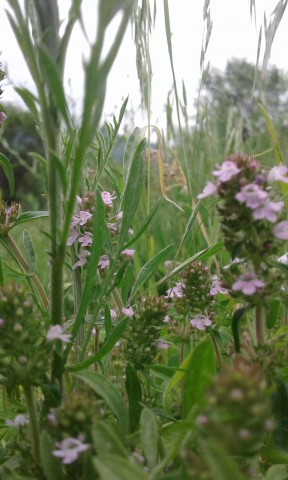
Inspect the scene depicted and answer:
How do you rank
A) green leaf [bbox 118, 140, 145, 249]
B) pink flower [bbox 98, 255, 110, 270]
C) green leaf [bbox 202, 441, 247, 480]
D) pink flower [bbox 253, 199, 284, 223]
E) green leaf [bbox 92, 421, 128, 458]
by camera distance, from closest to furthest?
green leaf [bbox 202, 441, 247, 480] < green leaf [bbox 92, 421, 128, 458] < pink flower [bbox 253, 199, 284, 223] < green leaf [bbox 118, 140, 145, 249] < pink flower [bbox 98, 255, 110, 270]

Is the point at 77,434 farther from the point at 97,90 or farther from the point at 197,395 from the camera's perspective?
the point at 97,90

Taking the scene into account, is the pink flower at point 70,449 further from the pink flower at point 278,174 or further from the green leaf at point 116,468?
the pink flower at point 278,174

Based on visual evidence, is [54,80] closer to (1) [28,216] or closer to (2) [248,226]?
(2) [248,226]

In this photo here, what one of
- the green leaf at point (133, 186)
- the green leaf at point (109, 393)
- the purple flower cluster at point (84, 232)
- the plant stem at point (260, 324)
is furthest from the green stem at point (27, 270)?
the plant stem at point (260, 324)

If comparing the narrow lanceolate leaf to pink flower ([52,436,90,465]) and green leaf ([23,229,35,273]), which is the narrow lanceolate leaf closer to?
green leaf ([23,229,35,273])

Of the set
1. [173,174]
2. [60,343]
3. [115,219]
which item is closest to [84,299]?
[60,343]

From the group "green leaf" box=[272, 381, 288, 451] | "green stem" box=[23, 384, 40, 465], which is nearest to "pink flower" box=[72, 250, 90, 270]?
"green stem" box=[23, 384, 40, 465]

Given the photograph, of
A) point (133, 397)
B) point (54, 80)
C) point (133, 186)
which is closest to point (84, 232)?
point (133, 186)
